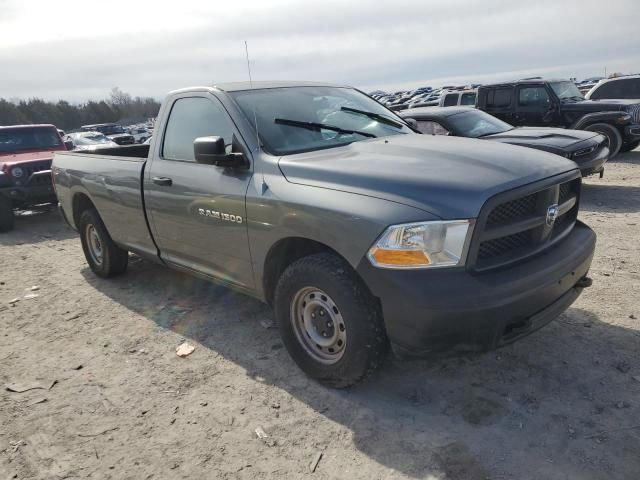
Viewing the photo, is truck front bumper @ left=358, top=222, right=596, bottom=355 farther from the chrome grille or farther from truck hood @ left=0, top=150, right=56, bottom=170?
truck hood @ left=0, top=150, right=56, bottom=170

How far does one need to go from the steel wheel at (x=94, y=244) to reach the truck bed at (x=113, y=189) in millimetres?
227

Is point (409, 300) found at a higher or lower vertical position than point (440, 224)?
lower

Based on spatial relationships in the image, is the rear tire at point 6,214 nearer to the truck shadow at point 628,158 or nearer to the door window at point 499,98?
the door window at point 499,98

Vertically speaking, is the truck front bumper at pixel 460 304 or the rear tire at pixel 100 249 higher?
the truck front bumper at pixel 460 304

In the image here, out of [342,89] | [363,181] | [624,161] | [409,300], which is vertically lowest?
[624,161]

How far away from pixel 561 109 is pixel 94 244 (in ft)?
32.8

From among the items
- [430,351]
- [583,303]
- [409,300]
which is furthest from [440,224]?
[583,303]

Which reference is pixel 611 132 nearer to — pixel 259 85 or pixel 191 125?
pixel 259 85

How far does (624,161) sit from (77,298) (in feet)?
38.1

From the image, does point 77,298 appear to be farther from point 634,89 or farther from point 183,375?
point 634,89

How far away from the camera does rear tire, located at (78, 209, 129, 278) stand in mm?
5344

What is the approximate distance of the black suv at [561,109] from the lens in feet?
35.6

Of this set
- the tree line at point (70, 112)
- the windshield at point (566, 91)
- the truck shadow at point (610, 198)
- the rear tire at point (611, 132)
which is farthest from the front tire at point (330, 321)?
the tree line at point (70, 112)

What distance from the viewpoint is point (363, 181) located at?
2.80m
